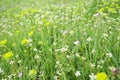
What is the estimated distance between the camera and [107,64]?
84.8 inches

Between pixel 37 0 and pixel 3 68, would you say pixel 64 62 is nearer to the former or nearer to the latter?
pixel 3 68

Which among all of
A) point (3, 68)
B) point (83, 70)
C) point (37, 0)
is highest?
point (83, 70)

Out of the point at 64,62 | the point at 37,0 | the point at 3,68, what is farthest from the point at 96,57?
the point at 37,0

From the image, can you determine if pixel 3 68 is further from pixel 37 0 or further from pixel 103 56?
pixel 37 0

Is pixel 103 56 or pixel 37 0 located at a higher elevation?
pixel 103 56

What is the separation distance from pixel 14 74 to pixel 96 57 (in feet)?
3.08

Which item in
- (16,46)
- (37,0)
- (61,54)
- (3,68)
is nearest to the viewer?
(61,54)

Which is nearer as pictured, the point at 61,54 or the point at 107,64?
the point at 107,64

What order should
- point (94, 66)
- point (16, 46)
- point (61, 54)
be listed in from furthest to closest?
point (16, 46), point (61, 54), point (94, 66)

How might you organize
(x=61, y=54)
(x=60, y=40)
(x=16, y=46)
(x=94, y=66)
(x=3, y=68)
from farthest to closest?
(x=16, y=46), (x=60, y=40), (x=3, y=68), (x=61, y=54), (x=94, y=66)

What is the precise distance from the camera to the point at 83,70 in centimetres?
216

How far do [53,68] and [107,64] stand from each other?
2.10ft

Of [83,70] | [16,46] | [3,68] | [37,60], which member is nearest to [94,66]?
[83,70]

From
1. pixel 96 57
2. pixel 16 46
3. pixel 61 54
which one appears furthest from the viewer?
pixel 16 46
